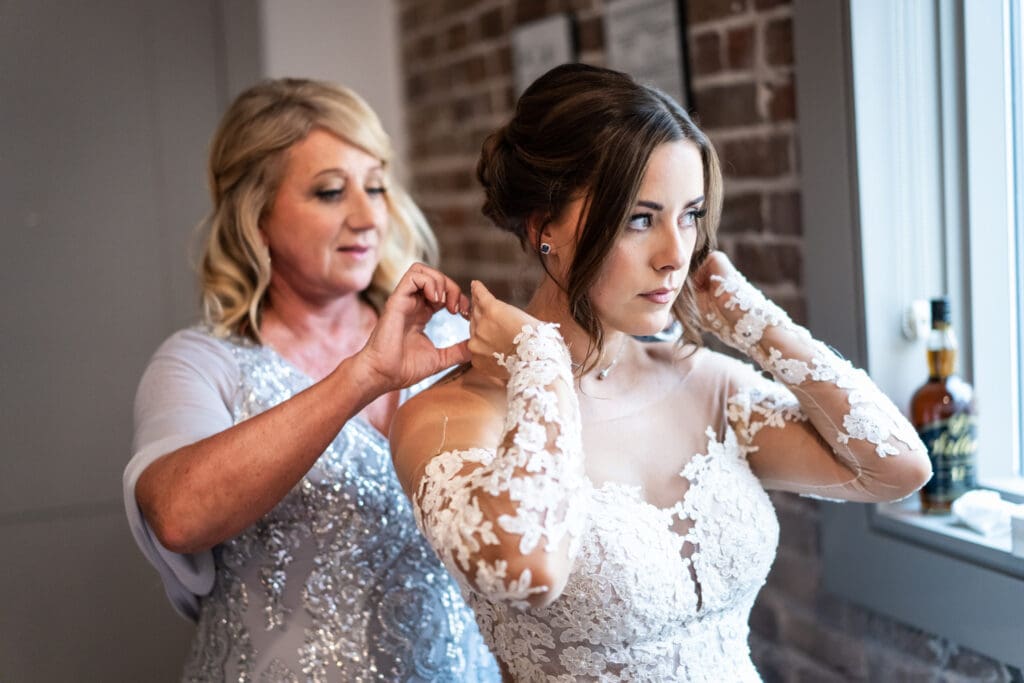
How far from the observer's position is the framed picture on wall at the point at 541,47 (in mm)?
2400

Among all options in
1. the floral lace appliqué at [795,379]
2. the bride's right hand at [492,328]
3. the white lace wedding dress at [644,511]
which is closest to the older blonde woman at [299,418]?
the bride's right hand at [492,328]

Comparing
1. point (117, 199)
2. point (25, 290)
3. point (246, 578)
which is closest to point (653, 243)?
point (246, 578)

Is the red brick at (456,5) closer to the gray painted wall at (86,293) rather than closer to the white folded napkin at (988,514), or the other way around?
the gray painted wall at (86,293)

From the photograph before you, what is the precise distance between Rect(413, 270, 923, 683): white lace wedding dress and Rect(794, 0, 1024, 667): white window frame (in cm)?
32

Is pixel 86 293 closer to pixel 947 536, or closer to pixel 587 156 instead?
pixel 587 156

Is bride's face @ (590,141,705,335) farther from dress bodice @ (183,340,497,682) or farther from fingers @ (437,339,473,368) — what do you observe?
dress bodice @ (183,340,497,682)

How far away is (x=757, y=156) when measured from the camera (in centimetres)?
187

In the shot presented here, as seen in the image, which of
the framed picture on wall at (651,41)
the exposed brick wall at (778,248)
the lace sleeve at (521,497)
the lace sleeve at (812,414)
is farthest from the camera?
the framed picture on wall at (651,41)

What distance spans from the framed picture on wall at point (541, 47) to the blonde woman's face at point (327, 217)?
0.76 metres

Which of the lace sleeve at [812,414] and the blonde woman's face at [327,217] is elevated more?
the blonde woman's face at [327,217]

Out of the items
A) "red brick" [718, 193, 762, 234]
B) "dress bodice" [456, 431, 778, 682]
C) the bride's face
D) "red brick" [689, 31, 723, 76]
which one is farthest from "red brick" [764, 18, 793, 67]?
"dress bodice" [456, 431, 778, 682]

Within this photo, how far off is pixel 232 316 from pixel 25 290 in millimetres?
327

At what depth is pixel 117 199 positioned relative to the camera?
6.52 ft

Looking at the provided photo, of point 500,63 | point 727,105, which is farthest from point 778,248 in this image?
point 500,63
